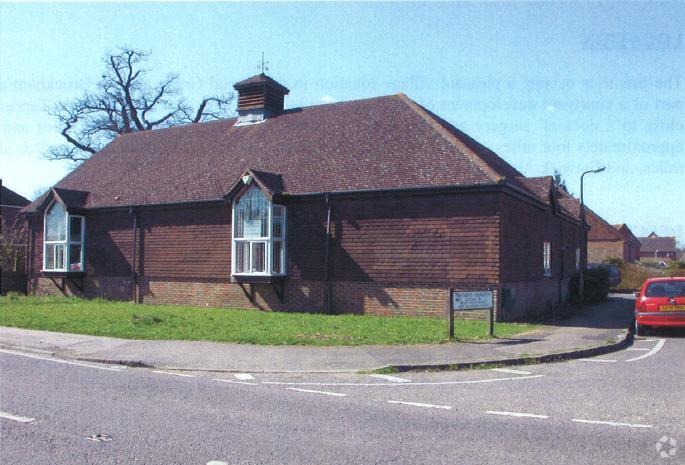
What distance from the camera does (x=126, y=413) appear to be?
747 centimetres

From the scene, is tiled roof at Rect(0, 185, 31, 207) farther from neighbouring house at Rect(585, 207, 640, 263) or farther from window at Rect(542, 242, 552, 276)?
neighbouring house at Rect(585, 207, 640, 263)

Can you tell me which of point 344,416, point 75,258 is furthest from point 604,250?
point 344,416

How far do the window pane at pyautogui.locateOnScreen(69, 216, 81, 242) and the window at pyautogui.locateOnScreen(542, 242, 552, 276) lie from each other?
18108mm

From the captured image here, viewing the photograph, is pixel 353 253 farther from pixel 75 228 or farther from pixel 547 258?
pixel 75 228

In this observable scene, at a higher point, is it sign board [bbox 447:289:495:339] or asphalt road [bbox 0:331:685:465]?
sign board [bbox 447:289:495:339]

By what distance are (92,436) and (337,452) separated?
2494 mm

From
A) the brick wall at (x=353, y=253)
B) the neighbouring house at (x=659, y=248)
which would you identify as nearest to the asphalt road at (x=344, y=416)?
the brick wall at (x=353, y=253)

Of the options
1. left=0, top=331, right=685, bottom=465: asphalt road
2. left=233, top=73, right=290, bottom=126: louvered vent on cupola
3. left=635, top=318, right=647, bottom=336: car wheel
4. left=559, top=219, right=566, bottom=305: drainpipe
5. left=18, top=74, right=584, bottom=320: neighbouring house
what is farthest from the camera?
left=233, top=73, right=290, bottom=126: louvered vent on cupola

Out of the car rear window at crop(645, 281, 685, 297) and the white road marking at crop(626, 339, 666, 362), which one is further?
the car rear window at crop(645, 281, 685, 297)

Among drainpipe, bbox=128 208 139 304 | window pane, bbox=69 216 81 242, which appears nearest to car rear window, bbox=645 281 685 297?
drainpipe, bbox=128 208 139 304

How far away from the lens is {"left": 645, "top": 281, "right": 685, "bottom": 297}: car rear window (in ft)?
51.2

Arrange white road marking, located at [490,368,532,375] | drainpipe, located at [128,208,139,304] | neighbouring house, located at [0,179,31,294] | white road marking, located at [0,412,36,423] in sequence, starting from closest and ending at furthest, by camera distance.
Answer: white road marking, located at [0,412,36,423] → white road marking, located at [490,368,532,375] → drainpipe, located at [128,208,139,304] → neighbouring house, located at [0,179,31,294]

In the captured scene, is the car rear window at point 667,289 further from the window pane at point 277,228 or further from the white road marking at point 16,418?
the white road marking at point 16,418

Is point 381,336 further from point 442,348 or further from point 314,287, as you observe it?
point 314,287
